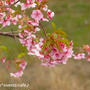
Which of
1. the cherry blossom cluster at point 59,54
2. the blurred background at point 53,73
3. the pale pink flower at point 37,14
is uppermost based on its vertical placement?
the pale pink flower at point 37,14

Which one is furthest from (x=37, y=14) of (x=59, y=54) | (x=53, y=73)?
(x=53, y=73)

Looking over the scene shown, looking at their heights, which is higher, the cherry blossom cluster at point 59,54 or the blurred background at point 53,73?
the cherry blossom cluster at point 59,54

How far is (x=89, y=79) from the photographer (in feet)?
16.5

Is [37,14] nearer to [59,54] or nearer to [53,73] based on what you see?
[59,54]

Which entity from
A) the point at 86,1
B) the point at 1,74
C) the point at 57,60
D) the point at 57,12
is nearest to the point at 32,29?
the point at 57,60

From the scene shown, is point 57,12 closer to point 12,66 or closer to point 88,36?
point 88,36

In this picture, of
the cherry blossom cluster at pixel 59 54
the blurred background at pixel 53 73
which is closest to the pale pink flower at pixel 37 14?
the cherry blossom cluster at pixel 59 54

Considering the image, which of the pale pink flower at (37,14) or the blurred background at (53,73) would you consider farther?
the blurred background at (53,73)

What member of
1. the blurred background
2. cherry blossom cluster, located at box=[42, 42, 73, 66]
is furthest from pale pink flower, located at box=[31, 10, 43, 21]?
the blurred background

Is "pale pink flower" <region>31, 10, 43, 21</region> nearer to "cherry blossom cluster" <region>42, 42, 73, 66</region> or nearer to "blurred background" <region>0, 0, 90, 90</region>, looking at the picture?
"cherry blossom cluster" <region>42, 42, 73, 66</region>

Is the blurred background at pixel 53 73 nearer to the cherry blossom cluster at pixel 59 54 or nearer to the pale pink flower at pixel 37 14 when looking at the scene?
the cherry blossom cluster at pixel 59 54

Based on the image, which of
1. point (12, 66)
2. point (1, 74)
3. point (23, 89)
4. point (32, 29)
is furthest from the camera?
point (12, 66)

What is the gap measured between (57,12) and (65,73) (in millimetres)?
5182

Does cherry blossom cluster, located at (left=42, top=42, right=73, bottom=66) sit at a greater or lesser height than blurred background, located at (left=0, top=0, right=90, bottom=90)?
greater
